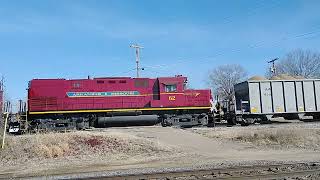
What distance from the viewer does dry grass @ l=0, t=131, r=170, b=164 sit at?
53.6ft

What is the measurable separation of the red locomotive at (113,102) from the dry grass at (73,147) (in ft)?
24.7

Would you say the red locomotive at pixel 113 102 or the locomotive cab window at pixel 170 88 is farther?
the locomotive cab window at pixel 170 88

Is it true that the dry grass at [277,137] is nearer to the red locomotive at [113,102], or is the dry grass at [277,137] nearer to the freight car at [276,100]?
the red locomotive at [113,102]

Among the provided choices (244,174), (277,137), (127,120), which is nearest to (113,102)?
(127,120)

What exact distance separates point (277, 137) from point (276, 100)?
987cm

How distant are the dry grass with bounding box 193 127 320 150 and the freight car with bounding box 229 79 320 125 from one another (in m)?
6.81

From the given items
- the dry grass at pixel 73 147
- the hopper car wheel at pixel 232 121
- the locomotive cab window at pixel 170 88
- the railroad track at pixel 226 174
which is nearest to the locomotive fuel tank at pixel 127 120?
the locomotive cab window at pixel 170 88

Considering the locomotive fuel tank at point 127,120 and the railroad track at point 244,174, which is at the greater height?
the locomotive fuel tank at point 127,120

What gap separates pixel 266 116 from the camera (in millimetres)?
29688

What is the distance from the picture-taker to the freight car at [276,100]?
2941 centimetres

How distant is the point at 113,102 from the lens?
27453 mm

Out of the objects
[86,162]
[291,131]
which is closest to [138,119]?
[291,131]

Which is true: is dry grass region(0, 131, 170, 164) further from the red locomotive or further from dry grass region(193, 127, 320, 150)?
the red locomotive

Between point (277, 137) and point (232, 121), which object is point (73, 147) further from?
point (232, 121)
